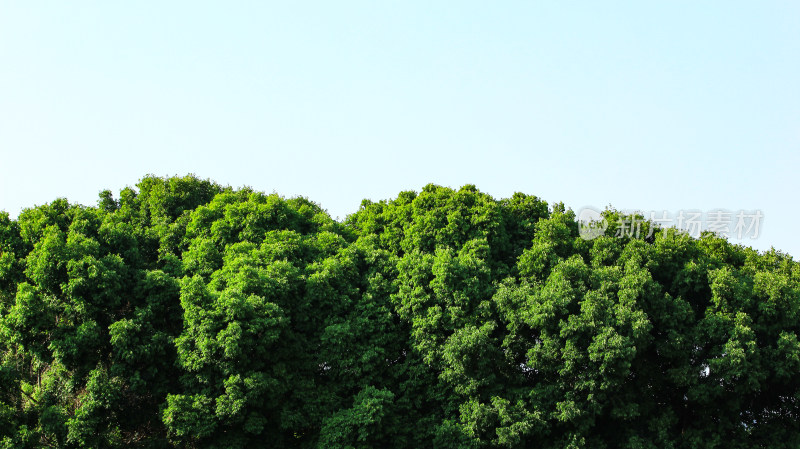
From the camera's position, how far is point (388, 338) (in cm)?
1922

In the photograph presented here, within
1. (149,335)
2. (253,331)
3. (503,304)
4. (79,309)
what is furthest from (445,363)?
(79,309)

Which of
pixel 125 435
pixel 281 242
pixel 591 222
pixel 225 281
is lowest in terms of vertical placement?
→ pixel 125 435

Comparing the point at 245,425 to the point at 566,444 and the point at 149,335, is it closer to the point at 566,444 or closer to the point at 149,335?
the point at 149,335

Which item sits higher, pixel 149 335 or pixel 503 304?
pixel 503 304

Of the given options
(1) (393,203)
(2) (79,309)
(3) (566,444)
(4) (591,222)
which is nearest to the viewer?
(2) (79,309)

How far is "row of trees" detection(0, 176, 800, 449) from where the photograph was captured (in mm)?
17031

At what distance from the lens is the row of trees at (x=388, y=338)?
1703 centimetres

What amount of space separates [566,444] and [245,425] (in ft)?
25.0

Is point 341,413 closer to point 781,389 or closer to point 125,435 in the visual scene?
point 125,435

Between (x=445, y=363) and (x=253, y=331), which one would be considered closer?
(x=253, y=331)

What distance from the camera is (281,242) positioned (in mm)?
20078

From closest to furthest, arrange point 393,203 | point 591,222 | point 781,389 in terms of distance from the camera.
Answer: point 781,389, point 591,222, point 393,203

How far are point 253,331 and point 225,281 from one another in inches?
85.1

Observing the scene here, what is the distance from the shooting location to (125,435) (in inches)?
701
